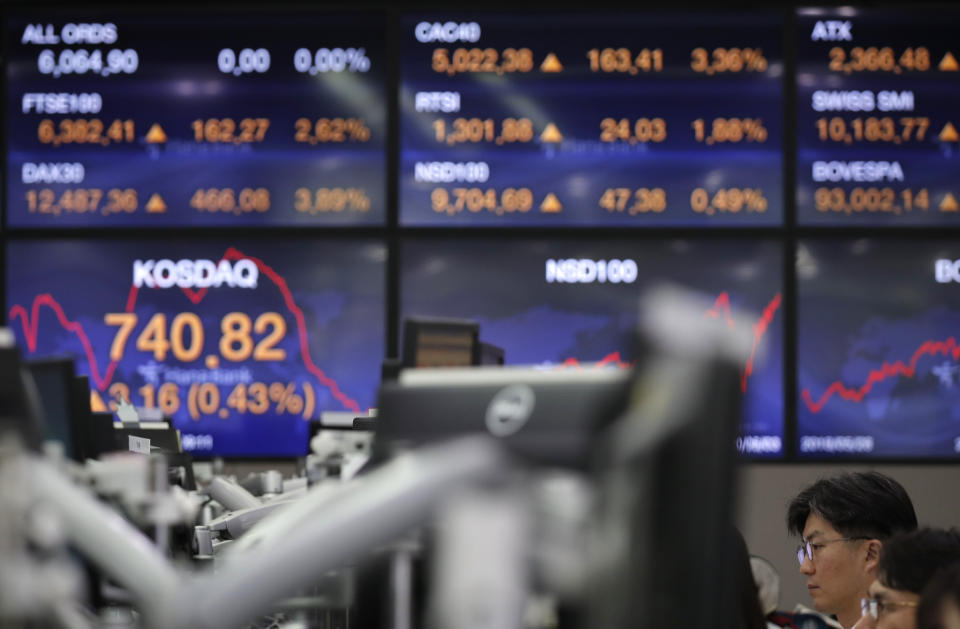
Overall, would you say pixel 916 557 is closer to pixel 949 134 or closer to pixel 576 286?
pixel 576 286

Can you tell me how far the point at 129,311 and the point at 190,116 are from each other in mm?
695

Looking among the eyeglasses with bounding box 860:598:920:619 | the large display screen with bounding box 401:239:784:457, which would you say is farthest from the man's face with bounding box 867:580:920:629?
the large display screen with bounding box 401:239:784:457

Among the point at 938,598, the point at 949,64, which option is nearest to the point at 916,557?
the point at 938,598

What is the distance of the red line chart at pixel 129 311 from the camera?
3912mm

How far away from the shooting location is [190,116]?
400 cm

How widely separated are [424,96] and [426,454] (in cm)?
330

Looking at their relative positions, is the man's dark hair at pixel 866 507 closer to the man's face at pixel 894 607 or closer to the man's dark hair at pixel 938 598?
the man's face at pixel 894 607

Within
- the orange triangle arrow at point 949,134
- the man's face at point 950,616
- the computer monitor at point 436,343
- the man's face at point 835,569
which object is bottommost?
the man's face at point 835,569

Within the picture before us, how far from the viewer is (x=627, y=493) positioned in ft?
2.47

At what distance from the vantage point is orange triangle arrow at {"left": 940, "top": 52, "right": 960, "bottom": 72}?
393 cm

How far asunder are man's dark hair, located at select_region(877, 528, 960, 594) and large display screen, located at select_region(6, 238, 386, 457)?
2.40 m

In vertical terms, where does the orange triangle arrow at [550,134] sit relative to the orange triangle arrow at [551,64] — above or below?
below

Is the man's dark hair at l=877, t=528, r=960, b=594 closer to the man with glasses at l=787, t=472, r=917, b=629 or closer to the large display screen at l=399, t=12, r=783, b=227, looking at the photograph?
the man with glasses at l=787, t=472, r=917, b=629

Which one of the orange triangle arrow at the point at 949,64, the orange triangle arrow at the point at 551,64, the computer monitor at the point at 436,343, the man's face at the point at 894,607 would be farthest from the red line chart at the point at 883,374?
the computer monitor at the point at 436,343
